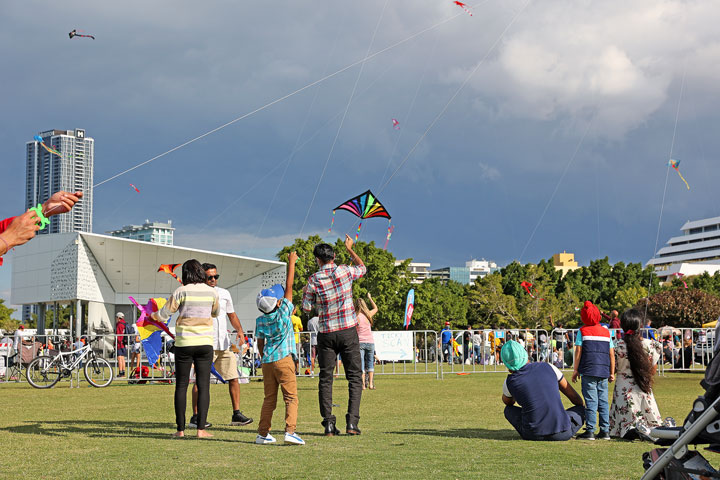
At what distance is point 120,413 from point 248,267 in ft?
129

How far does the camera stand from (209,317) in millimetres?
7621

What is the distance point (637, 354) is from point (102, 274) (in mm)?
40055

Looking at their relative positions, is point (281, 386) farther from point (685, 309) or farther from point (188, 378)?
point (685, 309)

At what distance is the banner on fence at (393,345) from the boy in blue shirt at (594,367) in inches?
559

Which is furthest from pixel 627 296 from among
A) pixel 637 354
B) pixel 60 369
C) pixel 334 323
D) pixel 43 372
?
pixel 334 323

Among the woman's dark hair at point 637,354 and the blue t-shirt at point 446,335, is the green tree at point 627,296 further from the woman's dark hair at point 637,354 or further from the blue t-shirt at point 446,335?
the woman's dark hair at point 637,354

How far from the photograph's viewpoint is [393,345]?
73.9ft

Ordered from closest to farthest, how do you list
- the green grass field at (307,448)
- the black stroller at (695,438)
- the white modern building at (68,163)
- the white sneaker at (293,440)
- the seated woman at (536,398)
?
the black stroller at (695,438) → the green grass field at (307,448) → the white sneaker at (293,440) → the seated woman at (536,398) → the white modern building at (68,163)

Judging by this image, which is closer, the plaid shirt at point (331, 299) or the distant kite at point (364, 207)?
the plaid shirt at point (331, 299)

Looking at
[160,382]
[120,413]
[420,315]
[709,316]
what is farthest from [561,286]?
[120,413]

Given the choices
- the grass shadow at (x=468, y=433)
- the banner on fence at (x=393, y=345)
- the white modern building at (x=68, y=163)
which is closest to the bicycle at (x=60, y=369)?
the white modern building at (x=68, y=163)

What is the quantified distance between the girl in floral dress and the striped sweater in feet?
15.1

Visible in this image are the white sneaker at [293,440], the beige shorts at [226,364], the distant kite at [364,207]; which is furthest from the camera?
the distant kite at [364,207]

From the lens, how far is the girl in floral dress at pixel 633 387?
7648mm
